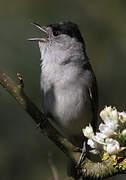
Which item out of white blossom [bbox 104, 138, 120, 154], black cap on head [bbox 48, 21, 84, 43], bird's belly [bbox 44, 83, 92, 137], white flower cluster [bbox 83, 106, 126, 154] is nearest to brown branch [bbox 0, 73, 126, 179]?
white flower cluster [bbox 83, 106, 126, 154]

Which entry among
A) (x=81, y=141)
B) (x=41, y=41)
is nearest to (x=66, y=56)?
(x=41, y=41)

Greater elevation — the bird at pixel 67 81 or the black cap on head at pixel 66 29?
the black cap on head at pixel 66 29

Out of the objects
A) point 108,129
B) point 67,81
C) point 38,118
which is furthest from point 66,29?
point 108,129

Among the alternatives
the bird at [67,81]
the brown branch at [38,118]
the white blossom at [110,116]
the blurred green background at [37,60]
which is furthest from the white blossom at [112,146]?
the blurred green background at [37,60]

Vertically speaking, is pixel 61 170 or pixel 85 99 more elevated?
pixel 85 99

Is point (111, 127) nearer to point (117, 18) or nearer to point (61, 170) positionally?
point (61, 170)

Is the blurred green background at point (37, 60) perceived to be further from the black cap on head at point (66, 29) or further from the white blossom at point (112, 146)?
the white blossom at point (112, 146)

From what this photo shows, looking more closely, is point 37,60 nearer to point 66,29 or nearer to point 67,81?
point 66,29
